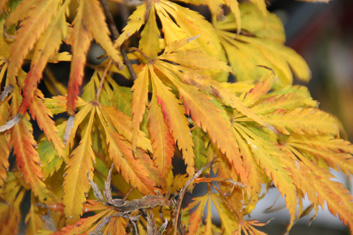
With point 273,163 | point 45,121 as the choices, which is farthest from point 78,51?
point 273,163

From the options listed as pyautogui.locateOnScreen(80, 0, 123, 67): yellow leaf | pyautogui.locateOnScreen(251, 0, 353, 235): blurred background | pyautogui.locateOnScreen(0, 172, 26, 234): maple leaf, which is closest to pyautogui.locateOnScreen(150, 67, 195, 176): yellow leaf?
pyautogui.locateOnScreen(80, 0, 123, 67): yellow leaf

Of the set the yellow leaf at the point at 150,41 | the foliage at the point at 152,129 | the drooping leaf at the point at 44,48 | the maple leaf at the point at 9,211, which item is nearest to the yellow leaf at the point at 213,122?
the foliage at the point at 152,129

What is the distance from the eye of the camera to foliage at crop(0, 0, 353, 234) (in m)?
0.47

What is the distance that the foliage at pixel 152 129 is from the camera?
47 centimetres

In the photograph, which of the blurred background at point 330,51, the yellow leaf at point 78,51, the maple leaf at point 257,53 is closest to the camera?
the yellow leaf at point 78,51

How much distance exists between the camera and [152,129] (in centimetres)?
51

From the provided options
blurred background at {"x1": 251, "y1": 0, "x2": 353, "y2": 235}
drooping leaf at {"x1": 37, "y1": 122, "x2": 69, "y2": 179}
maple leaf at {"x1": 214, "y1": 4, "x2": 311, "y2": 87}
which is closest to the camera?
drooping leaf at {"x1": 37, "y1": 122, "x2": 69, "y2": 179}

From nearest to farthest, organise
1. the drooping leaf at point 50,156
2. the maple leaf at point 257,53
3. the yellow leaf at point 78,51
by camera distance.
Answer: the yellow leaf at point 78,51, the drooping leaf at point 50,156, the maple leaf at point 257,53

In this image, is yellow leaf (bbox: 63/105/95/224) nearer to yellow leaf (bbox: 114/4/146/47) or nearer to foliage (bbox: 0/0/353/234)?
foliage (bbox: 0/0/353/234)

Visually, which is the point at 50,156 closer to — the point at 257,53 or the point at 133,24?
the point at 133,24

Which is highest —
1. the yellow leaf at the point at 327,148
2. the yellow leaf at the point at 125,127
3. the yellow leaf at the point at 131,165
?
the yellow leaf at the point at 125,127

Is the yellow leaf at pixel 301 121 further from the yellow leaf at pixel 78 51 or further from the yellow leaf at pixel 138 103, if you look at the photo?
the yellow leaf at pixel 78 51

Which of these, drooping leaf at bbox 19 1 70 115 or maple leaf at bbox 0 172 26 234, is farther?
maple leaf at bbox 0 172 26 234

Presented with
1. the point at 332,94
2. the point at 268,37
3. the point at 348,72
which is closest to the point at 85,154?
the point at 268,37
